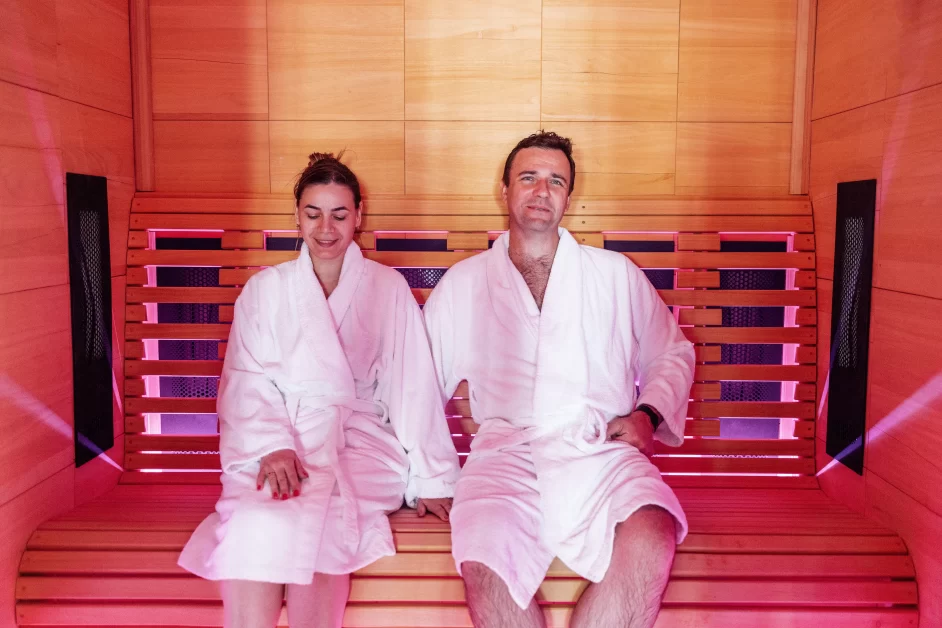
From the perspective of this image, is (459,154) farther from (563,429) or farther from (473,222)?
(563,429)

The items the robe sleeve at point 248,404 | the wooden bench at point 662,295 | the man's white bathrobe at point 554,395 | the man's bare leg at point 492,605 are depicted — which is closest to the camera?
the man's bare leg at point 492,605

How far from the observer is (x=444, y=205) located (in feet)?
8.80

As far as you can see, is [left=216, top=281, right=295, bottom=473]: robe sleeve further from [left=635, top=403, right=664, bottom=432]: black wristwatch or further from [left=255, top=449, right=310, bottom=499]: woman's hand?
[left=635, top=403, right=664, bottom=432]: black wristwatch

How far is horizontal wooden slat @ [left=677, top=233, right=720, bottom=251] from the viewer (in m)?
2.63

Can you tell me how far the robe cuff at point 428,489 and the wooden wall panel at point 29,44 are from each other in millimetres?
1539

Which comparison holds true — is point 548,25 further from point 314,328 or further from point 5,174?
point 5,174

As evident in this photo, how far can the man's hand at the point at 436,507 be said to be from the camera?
6.85ft

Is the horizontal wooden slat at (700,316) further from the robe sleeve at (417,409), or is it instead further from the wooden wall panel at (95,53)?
the wooden wall panel at (95,53)

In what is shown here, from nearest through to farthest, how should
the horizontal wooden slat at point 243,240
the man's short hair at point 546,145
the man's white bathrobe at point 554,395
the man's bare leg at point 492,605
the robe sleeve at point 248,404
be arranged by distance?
the man's bare leg at point 492,605
the man's white bathrobe at point 554,395
the robe sleeve at point 248,404
the man's short hair at point 546,145
the horizontal wooden slat at point 243,240

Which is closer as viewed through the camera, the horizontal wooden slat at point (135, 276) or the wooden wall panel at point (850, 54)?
the wooden wall panel at point (850, 54)

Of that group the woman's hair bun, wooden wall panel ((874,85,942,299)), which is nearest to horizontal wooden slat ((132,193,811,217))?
the woman's hair bun

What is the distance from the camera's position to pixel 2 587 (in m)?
1.94

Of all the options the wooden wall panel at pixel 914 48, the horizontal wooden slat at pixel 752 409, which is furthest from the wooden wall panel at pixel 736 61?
the horizontal wooden slat at pixel 752 409

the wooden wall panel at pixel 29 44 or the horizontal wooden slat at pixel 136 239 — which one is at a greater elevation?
the wooden wall panel at pixel 29 44
